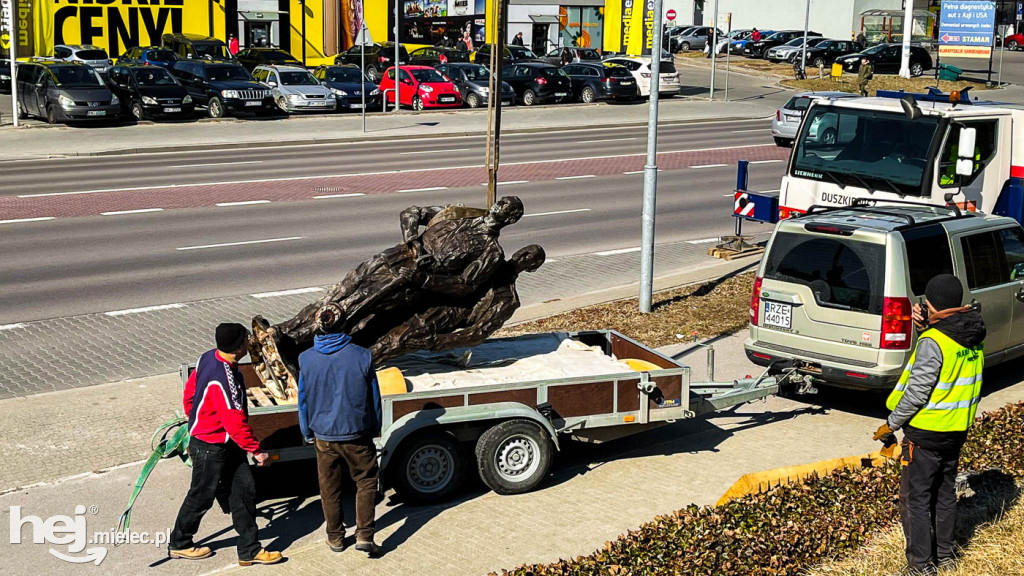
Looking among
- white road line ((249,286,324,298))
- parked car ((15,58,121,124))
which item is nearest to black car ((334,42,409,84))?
parked car ((15,58,121,124))

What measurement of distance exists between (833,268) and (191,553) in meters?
5.87

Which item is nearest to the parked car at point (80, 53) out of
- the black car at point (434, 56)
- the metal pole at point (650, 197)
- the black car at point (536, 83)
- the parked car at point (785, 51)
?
the black car at point (434, 56)

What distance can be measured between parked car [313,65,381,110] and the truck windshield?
26.7 metres

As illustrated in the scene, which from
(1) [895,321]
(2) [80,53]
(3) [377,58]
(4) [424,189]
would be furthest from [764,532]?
(2) [80,53]

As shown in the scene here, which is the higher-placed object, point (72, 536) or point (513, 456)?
point (513, 456)

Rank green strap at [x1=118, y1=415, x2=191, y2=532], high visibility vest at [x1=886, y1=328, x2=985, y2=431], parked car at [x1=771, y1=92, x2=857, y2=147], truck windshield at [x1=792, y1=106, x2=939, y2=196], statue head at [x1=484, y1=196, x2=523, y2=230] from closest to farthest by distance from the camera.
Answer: high visibility vest at [x1=886, y1=328, x2=985, y2=431] < green strap at [x1=118, y1=415, x2=191, y2=532] < statue head at [x1=484, y1=196, x2=523, y2=230] < truck windshield at [x1=792, y1=106, x2=939, y2=196] < parked car at [x1=771, y1=92, x2=857, y2=147]

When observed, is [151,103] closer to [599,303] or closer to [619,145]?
[619,145]

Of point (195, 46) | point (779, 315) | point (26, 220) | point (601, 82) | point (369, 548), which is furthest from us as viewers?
point (195, 46)

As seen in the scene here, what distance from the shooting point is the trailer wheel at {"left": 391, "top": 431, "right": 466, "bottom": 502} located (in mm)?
7809

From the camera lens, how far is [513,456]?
8031mm

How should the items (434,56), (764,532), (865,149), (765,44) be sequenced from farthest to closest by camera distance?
(765,44) → (434,56) → (865,149) → (764,532)

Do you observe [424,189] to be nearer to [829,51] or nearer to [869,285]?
[869,285]

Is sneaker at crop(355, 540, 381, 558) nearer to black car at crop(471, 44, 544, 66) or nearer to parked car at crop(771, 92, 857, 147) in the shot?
parked car at crop(771, 92, 857, 147)

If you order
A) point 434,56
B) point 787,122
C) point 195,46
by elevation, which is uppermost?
point 195,46
